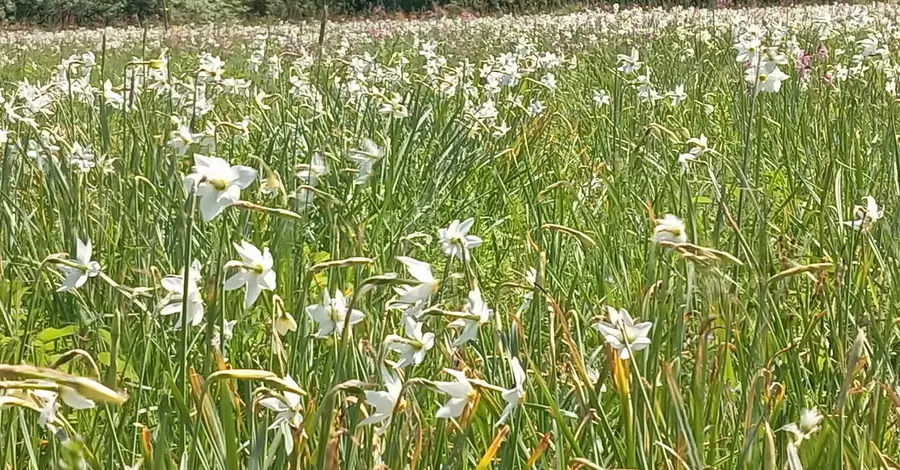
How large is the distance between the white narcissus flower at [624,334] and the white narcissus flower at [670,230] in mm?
210

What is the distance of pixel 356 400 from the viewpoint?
90cm

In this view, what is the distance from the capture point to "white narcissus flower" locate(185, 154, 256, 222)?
0.89 m

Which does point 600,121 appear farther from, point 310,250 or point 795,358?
point 795,358

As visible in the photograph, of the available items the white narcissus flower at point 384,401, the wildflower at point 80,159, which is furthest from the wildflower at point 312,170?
the white narcissus flower at point 384,401

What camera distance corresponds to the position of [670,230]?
1145 millimetres

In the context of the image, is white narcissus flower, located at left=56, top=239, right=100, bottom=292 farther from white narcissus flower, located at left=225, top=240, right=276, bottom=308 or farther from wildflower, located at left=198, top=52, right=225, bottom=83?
wildflower, located at left=198, top=52, right=225, bottom=83

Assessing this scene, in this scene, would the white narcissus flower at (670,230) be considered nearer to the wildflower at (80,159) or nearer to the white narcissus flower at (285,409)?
the white narcissus flower at (285,409)

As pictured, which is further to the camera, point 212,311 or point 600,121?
point 600,121

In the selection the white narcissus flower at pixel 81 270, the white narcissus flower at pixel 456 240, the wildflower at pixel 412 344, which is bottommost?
the wildflower at pixel 412 344

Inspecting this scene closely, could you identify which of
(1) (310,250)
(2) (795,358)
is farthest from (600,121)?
(2) (795,358)

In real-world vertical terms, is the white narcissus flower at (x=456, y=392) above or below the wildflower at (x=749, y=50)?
below

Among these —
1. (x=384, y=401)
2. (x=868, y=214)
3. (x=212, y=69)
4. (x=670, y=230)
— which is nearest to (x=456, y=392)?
(x=384, y=401)

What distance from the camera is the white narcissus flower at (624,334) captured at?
36.1 inches

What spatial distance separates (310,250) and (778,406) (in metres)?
1.47
